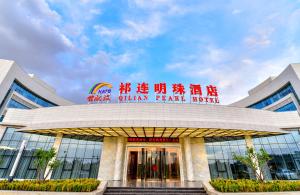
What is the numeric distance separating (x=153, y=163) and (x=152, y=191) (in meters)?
4.90

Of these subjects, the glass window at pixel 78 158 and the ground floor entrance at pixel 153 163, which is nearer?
the glass window at pixel 78 158

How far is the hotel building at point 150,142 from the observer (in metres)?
13.7

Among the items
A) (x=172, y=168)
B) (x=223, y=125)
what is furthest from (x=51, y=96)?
(x=223, y=125)

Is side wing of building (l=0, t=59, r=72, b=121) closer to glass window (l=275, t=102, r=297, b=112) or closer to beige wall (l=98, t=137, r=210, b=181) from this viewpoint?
beige wall (l=98, t=137, r=210, b=181)

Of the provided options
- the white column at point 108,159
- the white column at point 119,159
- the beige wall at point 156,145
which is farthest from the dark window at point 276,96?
the white column at point 108,159

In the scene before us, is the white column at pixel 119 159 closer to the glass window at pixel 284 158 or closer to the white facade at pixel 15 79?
the glass window at pixel 284 158

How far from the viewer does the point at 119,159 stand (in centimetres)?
1424

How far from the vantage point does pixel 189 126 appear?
11672 mm

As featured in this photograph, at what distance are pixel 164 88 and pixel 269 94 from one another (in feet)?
69.7

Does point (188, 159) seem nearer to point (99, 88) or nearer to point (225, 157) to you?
point (225, 157)

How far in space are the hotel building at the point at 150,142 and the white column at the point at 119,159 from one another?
0.08 m

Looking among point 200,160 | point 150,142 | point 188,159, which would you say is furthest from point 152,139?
point 200,160

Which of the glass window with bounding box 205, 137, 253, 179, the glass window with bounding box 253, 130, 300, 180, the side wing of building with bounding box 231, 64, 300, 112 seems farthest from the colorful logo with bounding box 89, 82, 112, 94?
the side wing of building with bounding box 231, 64, 300, 112

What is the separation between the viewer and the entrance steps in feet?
33.5
